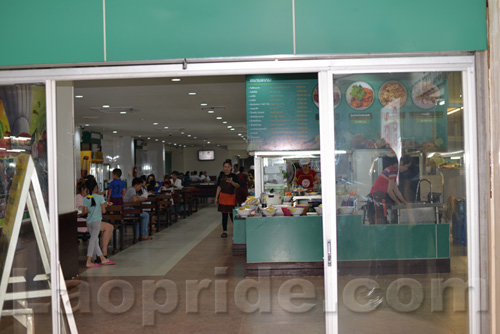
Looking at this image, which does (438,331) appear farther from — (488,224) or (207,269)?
(207,269)

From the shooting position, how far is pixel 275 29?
3.58 meters

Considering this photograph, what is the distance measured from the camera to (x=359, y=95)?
3.73 metres

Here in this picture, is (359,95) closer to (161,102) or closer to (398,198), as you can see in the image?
(398,198)

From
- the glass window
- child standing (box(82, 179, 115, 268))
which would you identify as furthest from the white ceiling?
the glass window

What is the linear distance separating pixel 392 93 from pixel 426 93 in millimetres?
243

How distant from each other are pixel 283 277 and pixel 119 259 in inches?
122

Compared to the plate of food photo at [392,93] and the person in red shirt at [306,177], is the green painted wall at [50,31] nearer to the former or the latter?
the plate of food photo at [392,93]

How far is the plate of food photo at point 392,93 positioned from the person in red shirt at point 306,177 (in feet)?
21.9

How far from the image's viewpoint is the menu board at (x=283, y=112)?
25.9 feet

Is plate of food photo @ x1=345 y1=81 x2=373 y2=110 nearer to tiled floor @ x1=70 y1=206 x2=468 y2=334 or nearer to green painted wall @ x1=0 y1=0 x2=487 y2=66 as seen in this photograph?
green painted wall @ x1=0 y1=0 x2=487 y2=66

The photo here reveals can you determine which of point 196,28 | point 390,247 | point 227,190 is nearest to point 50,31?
point 196,28

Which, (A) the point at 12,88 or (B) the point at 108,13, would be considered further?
(A) the point at 12,88

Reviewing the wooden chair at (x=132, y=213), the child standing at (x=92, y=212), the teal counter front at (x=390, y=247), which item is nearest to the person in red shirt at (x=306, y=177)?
the wooden chair at (x=132, y=213)

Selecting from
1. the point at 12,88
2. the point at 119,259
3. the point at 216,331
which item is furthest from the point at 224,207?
the point at 12,88
